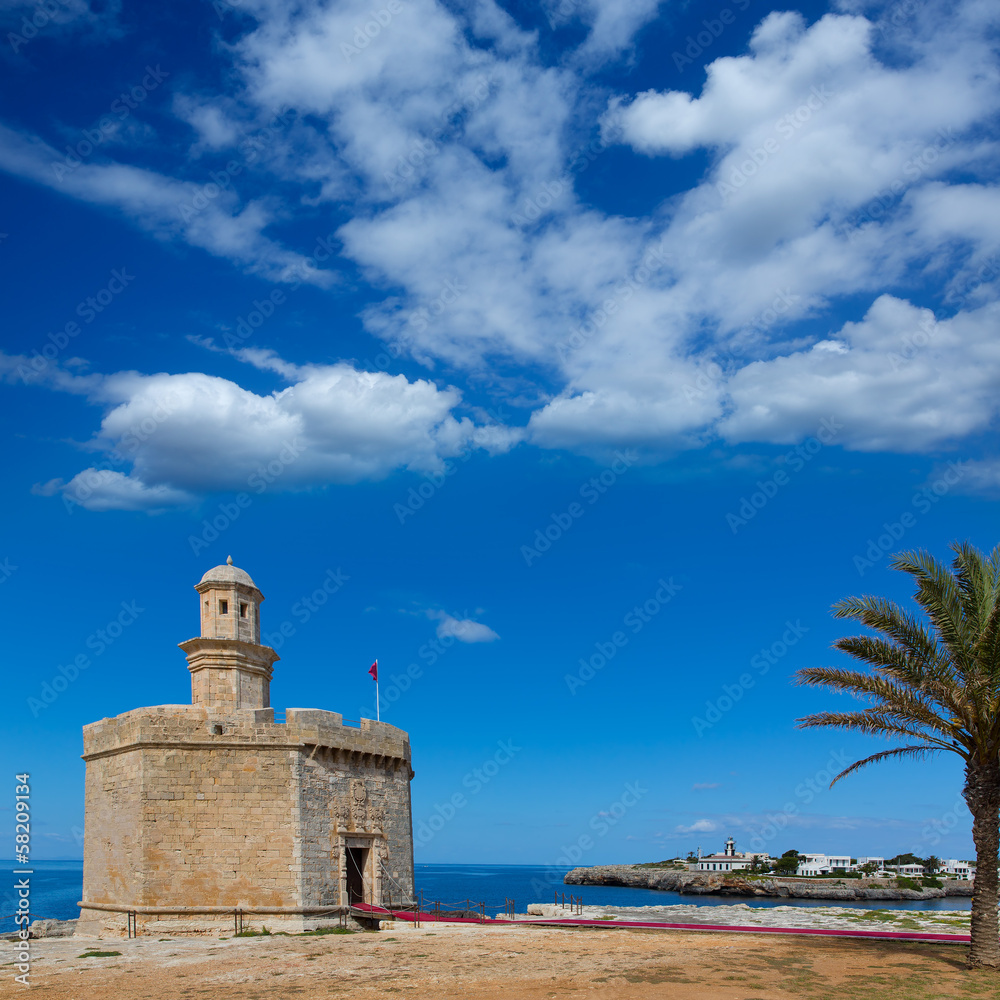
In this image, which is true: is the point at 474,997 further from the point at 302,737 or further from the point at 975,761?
the point at 302,737

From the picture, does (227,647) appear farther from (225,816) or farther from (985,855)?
(985,855)

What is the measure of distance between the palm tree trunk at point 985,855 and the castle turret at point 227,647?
60.4 feet

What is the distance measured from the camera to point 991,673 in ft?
42.4

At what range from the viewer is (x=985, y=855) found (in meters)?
13.3

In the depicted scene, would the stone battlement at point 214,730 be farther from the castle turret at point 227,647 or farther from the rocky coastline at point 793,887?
the rocky coastline at point 793,887

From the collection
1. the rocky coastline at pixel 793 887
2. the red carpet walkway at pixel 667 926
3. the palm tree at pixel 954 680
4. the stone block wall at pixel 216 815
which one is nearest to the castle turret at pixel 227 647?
the stone block wall at pixel 216 815

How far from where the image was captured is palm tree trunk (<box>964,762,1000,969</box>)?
12852 millimetres

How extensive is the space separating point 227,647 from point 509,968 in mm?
13274

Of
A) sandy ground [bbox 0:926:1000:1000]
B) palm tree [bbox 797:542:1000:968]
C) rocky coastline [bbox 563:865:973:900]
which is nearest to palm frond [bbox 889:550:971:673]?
palm tree [bbox 797:542:1000:968]

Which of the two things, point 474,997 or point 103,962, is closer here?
point 474,997

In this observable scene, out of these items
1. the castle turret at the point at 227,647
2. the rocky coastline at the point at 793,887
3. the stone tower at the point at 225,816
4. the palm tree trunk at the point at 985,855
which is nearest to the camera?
the palm tree trunk at the point at 985,855

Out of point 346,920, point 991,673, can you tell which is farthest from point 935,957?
point 346,920

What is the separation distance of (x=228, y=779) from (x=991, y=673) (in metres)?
17.1

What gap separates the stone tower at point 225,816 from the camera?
19.4 metres
